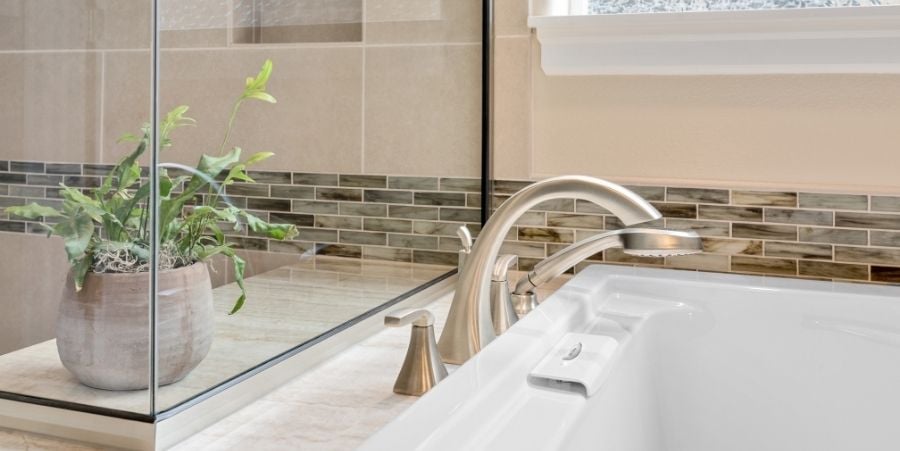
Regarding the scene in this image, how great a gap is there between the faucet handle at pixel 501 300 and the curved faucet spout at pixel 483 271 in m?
0.09

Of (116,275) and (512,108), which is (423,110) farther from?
(116,275)

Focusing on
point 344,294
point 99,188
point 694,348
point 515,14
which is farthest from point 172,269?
point 515,14

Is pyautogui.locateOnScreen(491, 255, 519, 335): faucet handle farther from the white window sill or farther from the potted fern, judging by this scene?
the white window sill

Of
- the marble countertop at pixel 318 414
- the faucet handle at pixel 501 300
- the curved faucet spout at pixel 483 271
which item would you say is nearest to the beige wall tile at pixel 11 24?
the marble countertop at pixel 318 414

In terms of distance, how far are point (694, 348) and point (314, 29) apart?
818 mm

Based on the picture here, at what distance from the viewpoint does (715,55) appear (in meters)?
1.58

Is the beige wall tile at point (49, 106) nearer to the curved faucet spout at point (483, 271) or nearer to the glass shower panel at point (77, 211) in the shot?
the glass shower panel at point (77, 211)

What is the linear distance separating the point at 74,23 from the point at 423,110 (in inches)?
33.3

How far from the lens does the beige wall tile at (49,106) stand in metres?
0.74

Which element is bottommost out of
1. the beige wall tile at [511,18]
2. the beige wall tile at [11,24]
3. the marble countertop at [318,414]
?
the marble countertop at [318,414]

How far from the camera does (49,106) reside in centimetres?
75

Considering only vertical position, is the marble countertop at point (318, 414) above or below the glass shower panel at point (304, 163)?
below

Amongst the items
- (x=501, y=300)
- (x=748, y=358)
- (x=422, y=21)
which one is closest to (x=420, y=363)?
(x=501, y=300)

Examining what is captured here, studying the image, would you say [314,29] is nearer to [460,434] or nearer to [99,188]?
[99,188]
